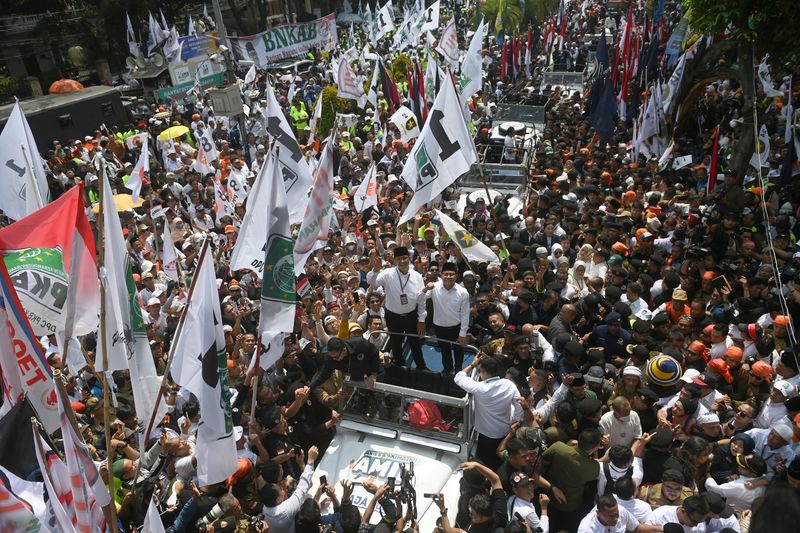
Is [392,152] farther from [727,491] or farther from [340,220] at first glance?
[727,491]

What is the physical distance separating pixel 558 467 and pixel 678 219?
6478mm

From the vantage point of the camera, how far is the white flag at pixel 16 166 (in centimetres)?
Answer: 771

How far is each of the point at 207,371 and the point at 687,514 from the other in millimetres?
3684

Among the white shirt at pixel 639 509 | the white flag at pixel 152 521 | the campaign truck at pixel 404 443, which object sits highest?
the white flag at pixel 152 521

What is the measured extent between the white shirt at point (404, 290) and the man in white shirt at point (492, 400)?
1830 mm

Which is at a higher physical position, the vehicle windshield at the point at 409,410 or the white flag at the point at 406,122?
the white flag at the point at 406,122

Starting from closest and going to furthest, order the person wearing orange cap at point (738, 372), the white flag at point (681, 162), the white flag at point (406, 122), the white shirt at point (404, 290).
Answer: the person wearing orange cap at point (738, 372) → the white shirt at point (404, 290) → the white flag at point (681, 162) → the white flag at point (406, 122)

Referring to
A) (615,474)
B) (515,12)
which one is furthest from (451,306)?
(515,12)

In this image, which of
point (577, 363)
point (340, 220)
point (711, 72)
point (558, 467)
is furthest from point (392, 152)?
point (558, 467)

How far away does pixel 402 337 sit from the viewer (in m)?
A: 7.10

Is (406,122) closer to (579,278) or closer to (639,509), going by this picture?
(579,278)

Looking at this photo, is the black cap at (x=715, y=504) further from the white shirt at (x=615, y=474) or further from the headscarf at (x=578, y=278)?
the headscarf at (x=578, y=278)

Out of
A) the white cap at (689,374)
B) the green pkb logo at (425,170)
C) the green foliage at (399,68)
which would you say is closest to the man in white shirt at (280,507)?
the white cap at (689,374)

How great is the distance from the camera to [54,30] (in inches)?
1364
